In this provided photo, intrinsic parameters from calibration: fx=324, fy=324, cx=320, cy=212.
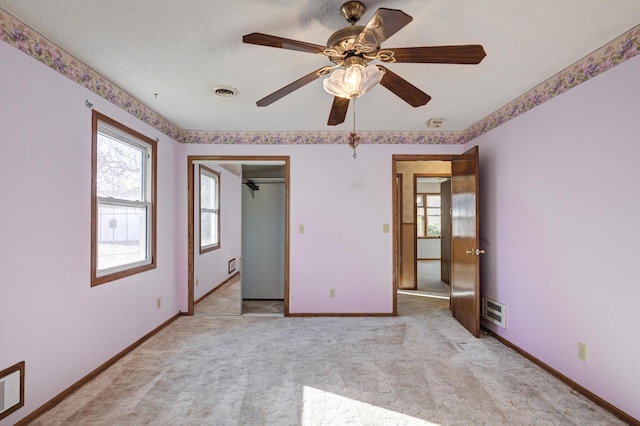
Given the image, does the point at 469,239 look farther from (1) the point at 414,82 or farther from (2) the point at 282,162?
(2) the point at 282,162

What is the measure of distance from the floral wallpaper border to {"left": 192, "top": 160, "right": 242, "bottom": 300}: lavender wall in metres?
0.78

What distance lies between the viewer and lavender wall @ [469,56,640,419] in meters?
1.95

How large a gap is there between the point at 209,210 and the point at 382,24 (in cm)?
435

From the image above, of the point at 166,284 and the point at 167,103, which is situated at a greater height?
the point at 167,103

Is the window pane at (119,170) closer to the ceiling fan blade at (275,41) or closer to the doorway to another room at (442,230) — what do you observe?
the ceiling fan blade at (275,41)

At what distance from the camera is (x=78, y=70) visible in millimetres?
2293

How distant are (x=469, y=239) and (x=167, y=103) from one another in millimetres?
3340

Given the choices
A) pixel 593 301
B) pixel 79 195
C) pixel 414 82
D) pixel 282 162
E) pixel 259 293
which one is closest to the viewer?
pixel 593 301

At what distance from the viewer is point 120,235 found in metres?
2.95

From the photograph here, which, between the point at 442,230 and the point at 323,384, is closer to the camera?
the point at 323,384

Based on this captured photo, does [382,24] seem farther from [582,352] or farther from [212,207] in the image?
[212,207]

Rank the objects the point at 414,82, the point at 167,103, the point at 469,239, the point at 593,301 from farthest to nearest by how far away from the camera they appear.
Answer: the point at 469,239 < the point at 167,103 < the point at 414,82 < the point at 593,301

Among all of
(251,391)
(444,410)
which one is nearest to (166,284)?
(251,391)

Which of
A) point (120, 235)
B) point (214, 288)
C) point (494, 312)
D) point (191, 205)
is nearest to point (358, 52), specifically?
point (120, 235)
